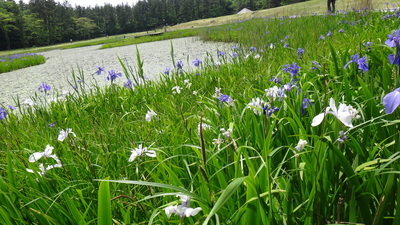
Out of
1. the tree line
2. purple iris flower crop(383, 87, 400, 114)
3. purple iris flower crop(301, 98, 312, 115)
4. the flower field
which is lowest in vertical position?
the flower field

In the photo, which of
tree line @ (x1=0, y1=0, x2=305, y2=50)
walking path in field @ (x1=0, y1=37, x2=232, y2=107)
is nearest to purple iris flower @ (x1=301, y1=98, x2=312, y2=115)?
walking path in field @ (x1=0, y1=37, x2=232, y2=107)

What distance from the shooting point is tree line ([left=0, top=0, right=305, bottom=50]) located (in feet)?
142

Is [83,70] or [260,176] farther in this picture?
[83,70]

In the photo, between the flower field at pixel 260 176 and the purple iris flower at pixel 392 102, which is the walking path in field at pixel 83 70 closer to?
the flower field at pixel 260 176

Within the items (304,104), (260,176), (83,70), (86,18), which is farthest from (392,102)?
(86,18)

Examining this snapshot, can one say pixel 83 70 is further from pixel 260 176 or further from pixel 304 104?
pixel 260 176

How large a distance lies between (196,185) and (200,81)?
1.94m

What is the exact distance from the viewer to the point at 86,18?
57906 mm

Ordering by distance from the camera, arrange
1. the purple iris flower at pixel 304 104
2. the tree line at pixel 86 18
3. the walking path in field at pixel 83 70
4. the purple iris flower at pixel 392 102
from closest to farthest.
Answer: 1. the purple iris flower at pixel 392 102
2. the purple iris flower at pixel 304 104
3. the walking path in field at pixel 83 70
4. the tree line at pixel 86 18

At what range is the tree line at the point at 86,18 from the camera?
1699 inches

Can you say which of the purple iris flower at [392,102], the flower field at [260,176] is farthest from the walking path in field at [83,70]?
the purple iris flower at [392,102]

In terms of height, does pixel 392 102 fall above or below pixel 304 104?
above

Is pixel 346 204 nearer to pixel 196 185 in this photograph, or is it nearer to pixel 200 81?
pixel 196 185

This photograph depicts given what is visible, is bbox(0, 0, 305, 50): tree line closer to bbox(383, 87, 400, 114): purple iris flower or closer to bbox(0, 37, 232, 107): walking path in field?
bbox(0, 37, 232, 107): walking path in field
